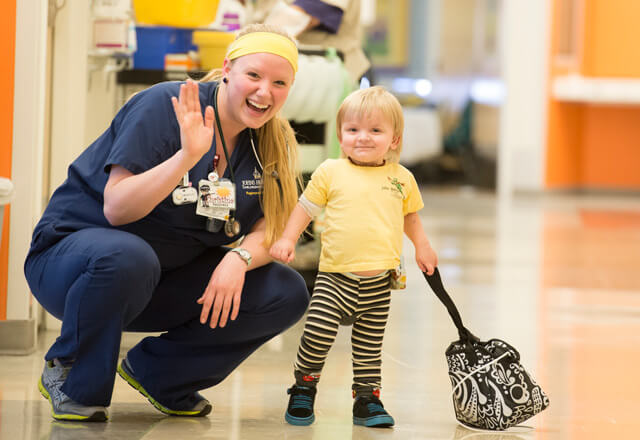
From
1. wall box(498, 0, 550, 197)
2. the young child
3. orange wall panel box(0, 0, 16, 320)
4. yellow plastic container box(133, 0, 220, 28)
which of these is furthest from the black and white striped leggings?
wall box(498, 0, 550, 197)

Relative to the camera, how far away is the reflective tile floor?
228 centimetres

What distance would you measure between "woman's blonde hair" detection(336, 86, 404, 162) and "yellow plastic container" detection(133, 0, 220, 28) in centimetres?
142

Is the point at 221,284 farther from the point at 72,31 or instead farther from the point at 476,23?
the point at 476,23

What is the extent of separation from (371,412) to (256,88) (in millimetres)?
818

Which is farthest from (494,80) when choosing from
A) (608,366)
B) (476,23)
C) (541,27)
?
(608,366)

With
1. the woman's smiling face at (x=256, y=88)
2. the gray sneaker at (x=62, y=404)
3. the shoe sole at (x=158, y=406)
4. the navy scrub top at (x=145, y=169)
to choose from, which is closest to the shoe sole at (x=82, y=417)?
the gray sneaker at (x=62, y=404)

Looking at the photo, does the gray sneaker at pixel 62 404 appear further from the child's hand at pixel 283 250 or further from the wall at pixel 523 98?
the wall at pixel 523 98

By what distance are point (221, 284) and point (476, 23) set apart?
11.7 m

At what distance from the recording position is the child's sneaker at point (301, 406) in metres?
2.32

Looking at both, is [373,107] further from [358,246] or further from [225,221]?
[225,221]

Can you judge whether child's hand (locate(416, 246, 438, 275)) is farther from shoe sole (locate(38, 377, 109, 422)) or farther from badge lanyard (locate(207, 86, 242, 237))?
shoe sole (locate(38, 377, 109, 422))

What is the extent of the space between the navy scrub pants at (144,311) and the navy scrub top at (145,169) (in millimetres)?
59

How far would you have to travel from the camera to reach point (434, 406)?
8.43 feet

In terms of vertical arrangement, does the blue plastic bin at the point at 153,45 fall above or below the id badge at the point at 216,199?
above
